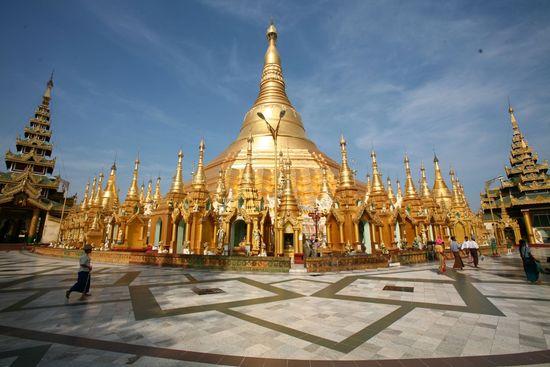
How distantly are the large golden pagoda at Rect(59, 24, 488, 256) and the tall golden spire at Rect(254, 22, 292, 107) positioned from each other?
992 millimetres

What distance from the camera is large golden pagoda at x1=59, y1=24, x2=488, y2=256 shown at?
20.1 m

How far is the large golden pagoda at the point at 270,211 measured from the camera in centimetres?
2011

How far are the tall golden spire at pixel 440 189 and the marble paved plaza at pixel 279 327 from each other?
108ft

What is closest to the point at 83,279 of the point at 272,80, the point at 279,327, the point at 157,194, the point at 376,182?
the point at 279,327

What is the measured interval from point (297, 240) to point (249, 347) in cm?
1594

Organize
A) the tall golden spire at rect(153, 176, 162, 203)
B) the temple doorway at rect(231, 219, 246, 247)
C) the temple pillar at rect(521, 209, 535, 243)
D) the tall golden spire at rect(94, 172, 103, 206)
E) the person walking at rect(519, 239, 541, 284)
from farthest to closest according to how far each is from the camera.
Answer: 1. the tall golden spire at rect(153, 176, 162, 203)
2. the temple pillar at rect(521, 209, 535, 243)
3. the tall golden spire at rect(94, 172, 103, 206)
4. the temple doorway at rect(231, 219, 246, 247)
5. the person walking at rect(519, 239, 541, 284)

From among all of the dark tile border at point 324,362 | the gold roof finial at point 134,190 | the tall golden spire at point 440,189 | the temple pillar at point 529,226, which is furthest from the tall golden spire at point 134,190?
the temple pillar at point 529,226

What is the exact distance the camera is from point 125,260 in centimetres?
1922

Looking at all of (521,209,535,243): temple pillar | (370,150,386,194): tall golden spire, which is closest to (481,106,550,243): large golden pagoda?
(521,209,535,243): temple pillar

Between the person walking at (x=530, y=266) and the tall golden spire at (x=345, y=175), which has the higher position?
the tall golden spire at (x=345, y=175)

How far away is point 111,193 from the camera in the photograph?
34469 millimetres

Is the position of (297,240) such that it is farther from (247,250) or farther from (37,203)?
(37,203)

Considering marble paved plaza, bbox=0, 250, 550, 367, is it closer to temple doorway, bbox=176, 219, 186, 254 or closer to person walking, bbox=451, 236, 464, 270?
person walking, bbox=451, 236, 464, 270

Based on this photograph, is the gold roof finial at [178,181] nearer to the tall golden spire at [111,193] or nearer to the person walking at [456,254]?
the tall golden spire at [111,193]
